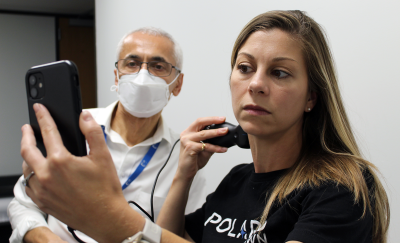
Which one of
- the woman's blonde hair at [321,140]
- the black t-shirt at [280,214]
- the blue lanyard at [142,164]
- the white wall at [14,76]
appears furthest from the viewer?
the white wall at [14,76]

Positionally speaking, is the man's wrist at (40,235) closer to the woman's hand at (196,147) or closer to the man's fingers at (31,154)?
the woman's hand at (196,147)

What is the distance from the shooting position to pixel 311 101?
0.95m

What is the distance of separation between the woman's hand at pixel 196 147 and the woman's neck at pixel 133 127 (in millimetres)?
479

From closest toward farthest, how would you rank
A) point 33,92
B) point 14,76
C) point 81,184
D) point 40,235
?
point 81,184, point 33,92, point 40,235, point 14,76

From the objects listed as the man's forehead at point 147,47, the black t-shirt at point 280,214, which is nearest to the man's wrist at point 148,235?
the black t-shirt at point 280,214

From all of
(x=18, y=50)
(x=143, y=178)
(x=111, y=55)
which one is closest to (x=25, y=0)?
(x=18, y=50)

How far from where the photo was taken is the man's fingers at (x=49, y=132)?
22.5 inches

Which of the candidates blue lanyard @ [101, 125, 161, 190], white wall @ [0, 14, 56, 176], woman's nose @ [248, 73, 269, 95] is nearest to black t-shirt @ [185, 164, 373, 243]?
woman's nose @ [248, 73, 269, 95]

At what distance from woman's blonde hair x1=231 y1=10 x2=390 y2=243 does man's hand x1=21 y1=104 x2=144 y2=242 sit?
41 centimetres

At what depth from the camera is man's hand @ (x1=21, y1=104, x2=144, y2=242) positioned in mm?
572

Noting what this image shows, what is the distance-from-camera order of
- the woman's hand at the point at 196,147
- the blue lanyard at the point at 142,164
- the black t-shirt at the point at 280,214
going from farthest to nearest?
the blue lanyard at the point at 142,164
the woman's hand at the point at 196,147
the black t-shirt at the point at 280,214

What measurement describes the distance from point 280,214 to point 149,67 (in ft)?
3.37

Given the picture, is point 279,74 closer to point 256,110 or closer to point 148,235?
point 256,110

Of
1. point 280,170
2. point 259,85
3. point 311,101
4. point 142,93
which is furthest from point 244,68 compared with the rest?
point 142,93
